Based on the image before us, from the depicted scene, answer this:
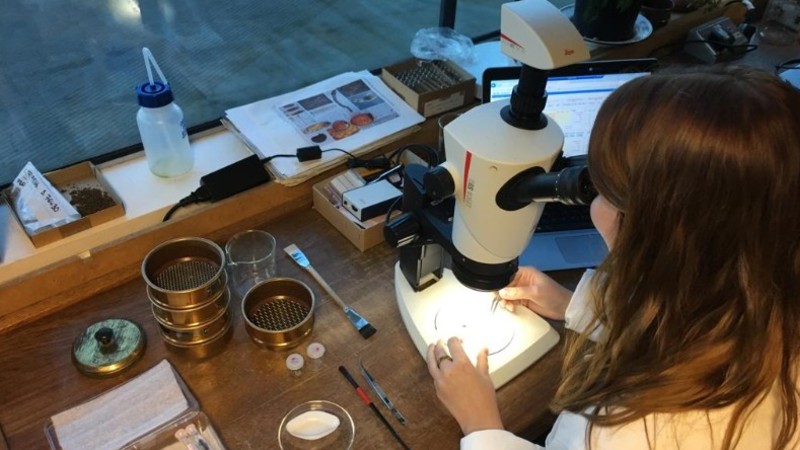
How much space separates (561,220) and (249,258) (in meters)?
0.60

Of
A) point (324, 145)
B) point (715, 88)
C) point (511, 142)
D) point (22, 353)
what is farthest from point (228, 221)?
point (715, 88)

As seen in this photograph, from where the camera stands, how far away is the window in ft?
4.64

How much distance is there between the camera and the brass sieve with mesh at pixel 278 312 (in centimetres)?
99

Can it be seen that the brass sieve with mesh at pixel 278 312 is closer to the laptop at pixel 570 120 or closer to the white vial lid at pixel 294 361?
the white vial lid at pixel 294 361

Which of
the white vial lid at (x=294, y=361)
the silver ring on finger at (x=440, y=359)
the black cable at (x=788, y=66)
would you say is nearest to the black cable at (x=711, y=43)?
the black cable at (x=788, y=66)

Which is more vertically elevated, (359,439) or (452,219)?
(452,219)

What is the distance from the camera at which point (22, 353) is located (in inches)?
38.8

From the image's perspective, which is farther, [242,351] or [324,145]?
[324,145]

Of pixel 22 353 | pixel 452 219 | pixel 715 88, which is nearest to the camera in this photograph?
pixel 715 88

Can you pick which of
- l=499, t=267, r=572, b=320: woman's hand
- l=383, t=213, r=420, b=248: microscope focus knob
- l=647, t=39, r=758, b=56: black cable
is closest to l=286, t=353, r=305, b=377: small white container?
l=383, t=213, r=420, b=248: microscope focus knob

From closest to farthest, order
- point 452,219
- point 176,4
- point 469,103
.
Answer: point 452,219 → point 469,103 → point 176,4

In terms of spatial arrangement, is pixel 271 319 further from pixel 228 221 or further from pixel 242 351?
pixel 228 221

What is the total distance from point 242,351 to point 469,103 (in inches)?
30.1

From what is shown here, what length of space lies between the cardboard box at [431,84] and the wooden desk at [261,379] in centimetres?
46
